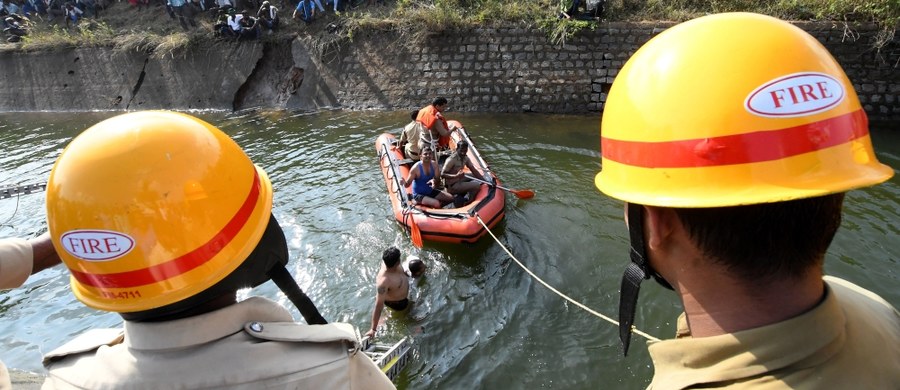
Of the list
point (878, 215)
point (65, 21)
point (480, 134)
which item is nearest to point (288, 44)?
point (480, 134)

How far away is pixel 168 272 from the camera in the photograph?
132 centimetres

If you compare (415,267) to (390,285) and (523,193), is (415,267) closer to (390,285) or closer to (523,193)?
(390,285)

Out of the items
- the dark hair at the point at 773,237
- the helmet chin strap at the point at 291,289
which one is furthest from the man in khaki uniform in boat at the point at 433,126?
the dark hair at the point at 773,237

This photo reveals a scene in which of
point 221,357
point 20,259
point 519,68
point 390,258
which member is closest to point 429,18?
point 519,68

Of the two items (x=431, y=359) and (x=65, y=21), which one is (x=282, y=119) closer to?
(x=431, y=359)

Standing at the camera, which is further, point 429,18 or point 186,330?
point 429,18

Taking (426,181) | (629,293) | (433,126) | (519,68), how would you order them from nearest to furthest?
(629,293), (426,181), (433,126), (519,68)

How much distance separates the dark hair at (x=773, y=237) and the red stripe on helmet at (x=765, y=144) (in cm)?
11

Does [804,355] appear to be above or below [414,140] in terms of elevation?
above

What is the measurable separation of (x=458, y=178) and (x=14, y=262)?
17.4 feet

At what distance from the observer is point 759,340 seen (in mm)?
914

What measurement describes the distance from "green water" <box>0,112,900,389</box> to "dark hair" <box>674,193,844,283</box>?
3.49 meters

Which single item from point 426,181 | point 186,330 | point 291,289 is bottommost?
point 426,181

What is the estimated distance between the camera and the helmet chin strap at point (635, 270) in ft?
3.92
